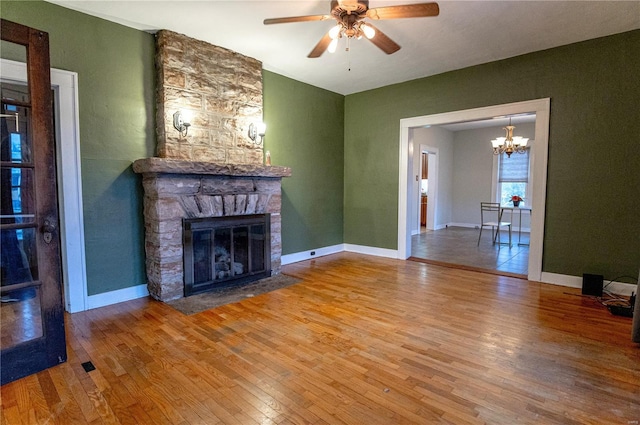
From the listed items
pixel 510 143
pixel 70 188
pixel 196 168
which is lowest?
pixel 70 188

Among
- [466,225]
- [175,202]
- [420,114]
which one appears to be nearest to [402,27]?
[420,114]

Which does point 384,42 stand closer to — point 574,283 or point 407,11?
point 407,11

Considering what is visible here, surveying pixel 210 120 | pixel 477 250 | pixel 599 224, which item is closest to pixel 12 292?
pixel 210 120

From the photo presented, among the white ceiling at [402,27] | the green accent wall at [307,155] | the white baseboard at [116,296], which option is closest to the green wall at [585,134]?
the white ceiling at [402,27]

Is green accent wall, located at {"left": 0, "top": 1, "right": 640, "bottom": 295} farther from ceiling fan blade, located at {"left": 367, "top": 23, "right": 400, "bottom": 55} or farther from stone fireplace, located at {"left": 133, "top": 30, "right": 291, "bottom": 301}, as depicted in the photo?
ceiling fan blade, located at {"left": 367, "top": 23, "right": 400, "bottom": 55}

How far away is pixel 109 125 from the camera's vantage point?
3107 millimetres

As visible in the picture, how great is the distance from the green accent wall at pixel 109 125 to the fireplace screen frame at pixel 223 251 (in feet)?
1.67

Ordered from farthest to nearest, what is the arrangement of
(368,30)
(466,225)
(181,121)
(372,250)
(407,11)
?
1. (466,225)
2. (372,250)
3. (181,121)
4. (368,30)
5. (407,11)

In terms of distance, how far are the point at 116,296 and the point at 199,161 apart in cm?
156

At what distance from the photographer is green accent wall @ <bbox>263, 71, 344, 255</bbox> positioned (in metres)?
Result: 4.62

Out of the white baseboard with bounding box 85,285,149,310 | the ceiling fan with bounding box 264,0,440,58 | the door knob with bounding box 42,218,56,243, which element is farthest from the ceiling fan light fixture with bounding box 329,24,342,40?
the white baseboard with bounding box 85,285,149,310

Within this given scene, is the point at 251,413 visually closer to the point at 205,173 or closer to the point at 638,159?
the point at 205,173

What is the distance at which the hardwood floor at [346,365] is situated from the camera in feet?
5.44

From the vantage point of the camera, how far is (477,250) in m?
5.75
